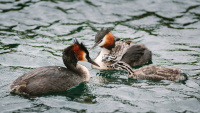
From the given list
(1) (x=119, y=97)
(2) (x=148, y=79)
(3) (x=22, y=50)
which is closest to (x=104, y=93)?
(1) (x=119, y=97)

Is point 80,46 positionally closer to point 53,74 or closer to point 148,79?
point 53,74

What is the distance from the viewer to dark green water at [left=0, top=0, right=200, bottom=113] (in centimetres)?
625

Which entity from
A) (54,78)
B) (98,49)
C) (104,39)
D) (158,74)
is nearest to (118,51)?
(104,39)

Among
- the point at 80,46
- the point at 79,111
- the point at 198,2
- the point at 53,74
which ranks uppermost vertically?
the point at 198,2

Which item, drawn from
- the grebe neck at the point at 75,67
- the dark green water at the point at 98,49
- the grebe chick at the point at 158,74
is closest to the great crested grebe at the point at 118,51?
the dark green water at the point at 98,49

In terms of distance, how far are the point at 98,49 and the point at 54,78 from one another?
3885 mm

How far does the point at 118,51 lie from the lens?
30.3 ft

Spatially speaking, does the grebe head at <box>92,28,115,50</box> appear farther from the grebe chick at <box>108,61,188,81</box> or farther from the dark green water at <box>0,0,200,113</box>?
the grebe chick at <box>108,61,188,81</box>

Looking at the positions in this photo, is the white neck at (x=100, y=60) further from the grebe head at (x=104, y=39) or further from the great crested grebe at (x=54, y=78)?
the great crested grebe at (x=54, y=78)

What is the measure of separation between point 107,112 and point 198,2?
916 centimetres

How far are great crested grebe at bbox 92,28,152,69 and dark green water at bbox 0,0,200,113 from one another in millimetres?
351

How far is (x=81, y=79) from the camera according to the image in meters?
7.37

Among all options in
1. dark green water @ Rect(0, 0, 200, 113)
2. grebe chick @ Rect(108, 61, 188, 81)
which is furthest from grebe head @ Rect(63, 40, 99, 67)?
grebe chick @ Rect(108, 61, 188, 81)

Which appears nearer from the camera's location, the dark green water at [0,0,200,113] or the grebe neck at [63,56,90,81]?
the dark green water at [0,0,200,113]
